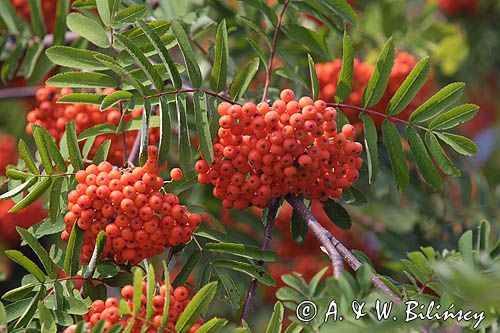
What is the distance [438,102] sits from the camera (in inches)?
78.2

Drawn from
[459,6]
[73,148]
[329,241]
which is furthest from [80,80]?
[459,6]

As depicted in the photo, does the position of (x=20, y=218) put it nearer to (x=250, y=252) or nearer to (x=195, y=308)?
(x=250, y=252)

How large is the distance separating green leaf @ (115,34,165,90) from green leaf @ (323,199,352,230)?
59cm

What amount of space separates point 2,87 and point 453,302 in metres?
2.47

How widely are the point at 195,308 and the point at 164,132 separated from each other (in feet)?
1.53

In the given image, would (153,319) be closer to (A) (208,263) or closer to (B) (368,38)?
(A) (208,263)

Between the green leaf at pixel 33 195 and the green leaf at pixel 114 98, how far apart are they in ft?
0.88

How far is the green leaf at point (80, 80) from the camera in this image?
1.93m

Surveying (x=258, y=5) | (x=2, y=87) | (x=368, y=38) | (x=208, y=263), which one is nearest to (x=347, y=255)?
(x=208, y=263)

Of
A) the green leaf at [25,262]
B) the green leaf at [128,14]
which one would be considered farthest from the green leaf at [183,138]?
the green leaf at [25,262]

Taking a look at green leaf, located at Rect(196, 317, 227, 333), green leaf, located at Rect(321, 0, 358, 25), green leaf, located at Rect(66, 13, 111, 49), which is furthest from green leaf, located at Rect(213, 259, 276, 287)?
green leaf, located at Rect(321, 0, 358, 25)

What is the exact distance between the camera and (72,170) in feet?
6.46

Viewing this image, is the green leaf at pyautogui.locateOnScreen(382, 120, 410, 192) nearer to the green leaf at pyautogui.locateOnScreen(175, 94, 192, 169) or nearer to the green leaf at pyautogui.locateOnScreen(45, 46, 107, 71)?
the green leaf at pyautogui.locateOnScreen(175, 94, 192, 169)

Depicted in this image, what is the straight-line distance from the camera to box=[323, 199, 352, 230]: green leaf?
6.89 ft
